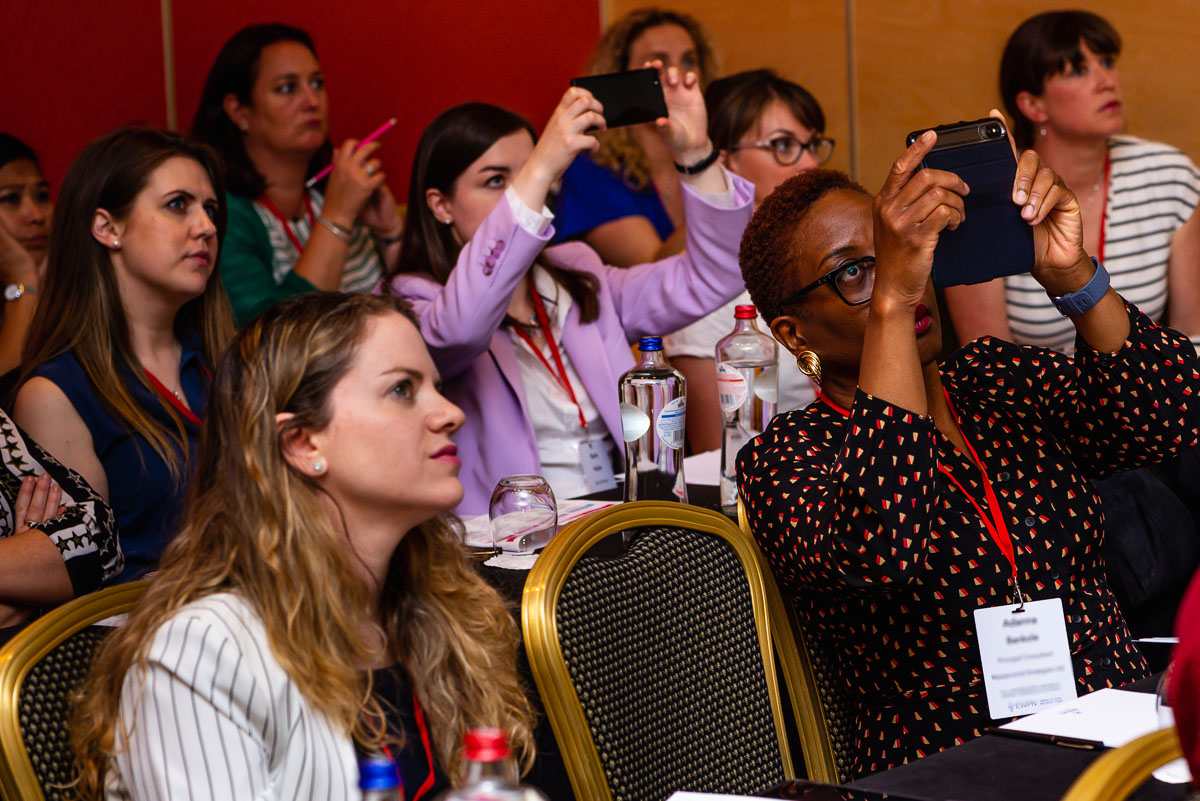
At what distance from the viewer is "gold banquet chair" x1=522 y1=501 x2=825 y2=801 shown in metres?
1.49

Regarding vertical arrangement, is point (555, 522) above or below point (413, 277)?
below

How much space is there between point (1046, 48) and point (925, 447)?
2.26m

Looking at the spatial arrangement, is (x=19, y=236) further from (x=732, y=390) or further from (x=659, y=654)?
(x=659, y=654)

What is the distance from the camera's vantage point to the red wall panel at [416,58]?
4.50 metres

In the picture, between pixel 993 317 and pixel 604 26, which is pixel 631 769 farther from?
pixel 604 26

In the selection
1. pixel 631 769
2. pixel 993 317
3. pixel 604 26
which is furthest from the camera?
pixel 604 26

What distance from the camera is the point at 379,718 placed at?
1.36 meters

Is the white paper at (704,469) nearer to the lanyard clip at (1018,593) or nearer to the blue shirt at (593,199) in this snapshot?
the lanyard clip at (1018,593)

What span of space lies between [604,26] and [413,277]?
7.73 ft

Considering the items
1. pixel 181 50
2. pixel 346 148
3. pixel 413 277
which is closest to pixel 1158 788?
pixel 413 277

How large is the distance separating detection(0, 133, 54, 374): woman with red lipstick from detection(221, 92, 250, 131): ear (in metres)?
0.55

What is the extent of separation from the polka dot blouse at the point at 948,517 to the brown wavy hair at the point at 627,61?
2.03m

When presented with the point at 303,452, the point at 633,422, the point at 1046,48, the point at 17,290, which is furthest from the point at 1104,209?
the point at 17,290

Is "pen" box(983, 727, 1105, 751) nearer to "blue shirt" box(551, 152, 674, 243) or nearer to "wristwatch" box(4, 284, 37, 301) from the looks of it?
"blue shirt" box(551, 152, 674, 243)
